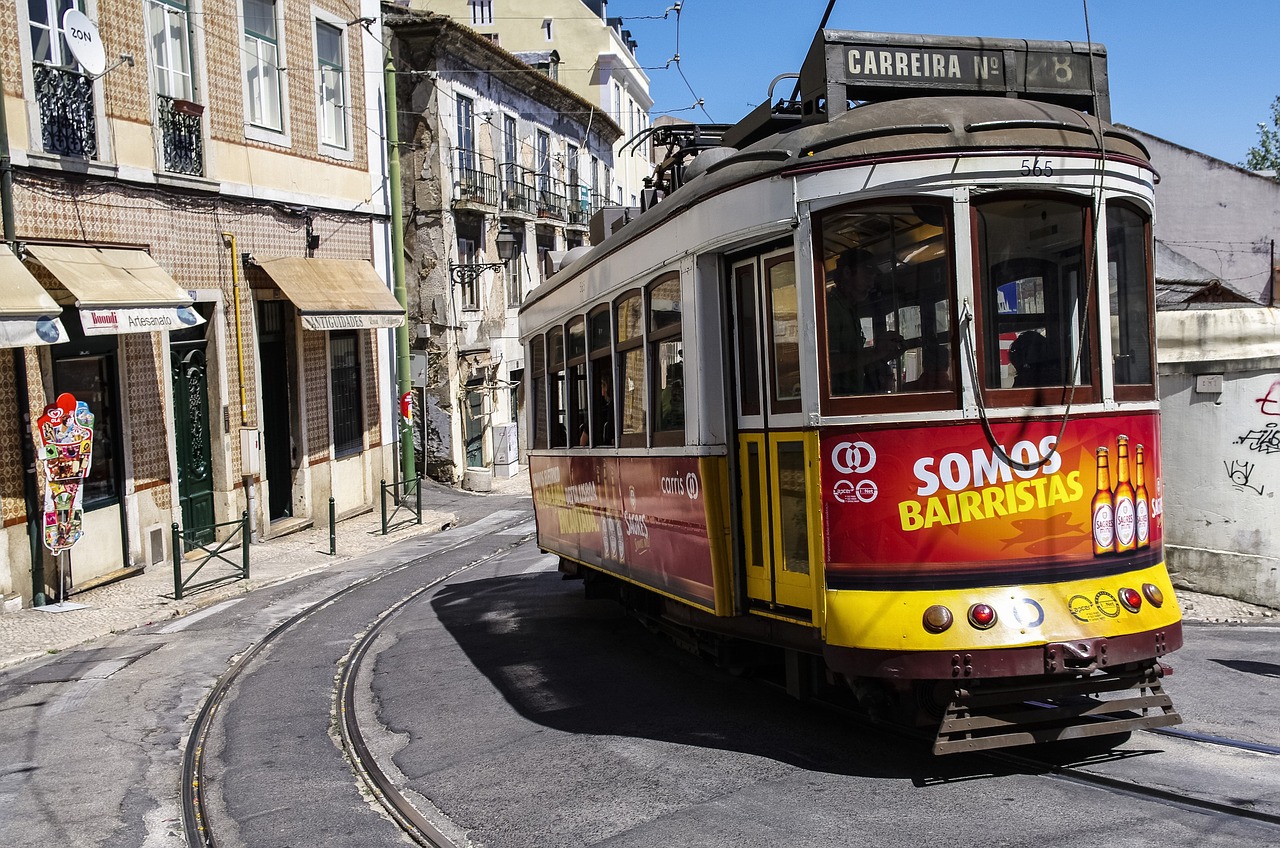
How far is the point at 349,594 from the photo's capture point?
13.8 metres

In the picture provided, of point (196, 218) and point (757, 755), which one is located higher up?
point (196, 218)

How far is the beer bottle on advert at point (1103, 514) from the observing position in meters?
6.07

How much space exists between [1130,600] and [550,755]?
323cm

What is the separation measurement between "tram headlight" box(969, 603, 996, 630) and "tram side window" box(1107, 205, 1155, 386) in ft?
4.56

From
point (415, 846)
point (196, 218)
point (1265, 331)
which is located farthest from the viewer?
point (196, 218)

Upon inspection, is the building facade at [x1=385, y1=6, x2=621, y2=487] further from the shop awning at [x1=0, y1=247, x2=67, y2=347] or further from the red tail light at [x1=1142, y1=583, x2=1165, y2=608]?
the red tail light at [x1=1142, y1=583, x2=1165, y2=608]

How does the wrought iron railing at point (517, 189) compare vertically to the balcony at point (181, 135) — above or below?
above

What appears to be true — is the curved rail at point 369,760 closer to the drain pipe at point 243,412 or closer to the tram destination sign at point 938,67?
the tram destination sign at point 938,67

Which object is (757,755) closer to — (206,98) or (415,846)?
(415,846)

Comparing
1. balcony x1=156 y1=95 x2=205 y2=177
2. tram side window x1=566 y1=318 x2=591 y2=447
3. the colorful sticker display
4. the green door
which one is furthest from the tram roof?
the green door

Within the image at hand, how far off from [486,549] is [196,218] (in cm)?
598

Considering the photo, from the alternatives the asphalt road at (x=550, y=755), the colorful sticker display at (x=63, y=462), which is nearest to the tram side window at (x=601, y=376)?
the asphalt road at (x=550, y=755)

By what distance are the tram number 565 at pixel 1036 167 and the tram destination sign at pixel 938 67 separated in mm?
887

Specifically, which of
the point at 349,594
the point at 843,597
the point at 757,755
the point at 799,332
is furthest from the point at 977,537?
the point at 349,594
